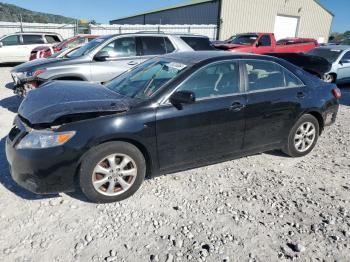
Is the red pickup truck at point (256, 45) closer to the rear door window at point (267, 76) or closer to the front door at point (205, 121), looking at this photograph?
the rear door window at point (267, 76)

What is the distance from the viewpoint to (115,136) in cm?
312

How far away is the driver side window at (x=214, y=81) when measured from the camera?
3.58 metres

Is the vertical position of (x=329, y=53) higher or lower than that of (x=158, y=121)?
higher

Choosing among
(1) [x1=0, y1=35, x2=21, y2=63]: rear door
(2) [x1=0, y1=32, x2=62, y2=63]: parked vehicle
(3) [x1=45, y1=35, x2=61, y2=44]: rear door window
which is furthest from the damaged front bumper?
(3) [x1=45, y1=35, x2=61, y2=44]: rear door window

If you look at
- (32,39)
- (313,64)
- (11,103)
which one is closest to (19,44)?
(32,39)

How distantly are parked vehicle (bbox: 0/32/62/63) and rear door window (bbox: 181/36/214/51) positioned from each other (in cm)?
957

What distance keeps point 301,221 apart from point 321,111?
210 cm

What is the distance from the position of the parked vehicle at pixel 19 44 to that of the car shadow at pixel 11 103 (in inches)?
312

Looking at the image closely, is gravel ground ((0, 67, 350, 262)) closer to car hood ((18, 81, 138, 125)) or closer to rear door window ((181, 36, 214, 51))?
car hood ((18, 81, 138, 125))

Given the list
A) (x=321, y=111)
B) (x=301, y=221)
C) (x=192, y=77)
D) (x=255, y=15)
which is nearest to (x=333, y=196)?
(x=301, y=221)

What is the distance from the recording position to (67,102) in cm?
331

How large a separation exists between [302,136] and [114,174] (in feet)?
9.57

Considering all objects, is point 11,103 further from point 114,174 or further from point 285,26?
point 285,26

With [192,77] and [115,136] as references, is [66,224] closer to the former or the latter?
[115,136]
